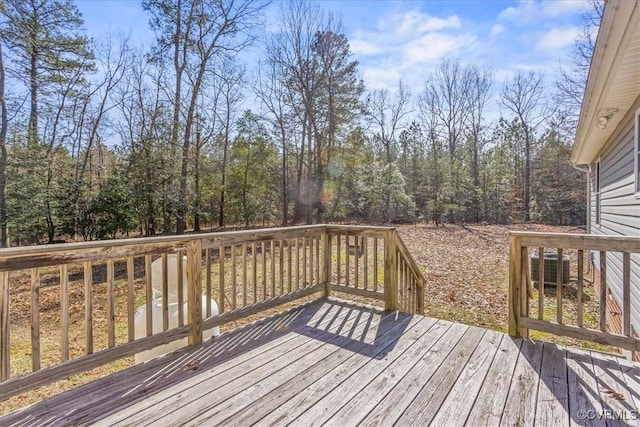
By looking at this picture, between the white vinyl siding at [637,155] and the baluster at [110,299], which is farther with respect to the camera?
the white vinyl siding at [637,155]

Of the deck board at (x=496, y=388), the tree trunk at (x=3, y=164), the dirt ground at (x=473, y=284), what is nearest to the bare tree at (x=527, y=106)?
the dirt ground at (x=473, y=284)

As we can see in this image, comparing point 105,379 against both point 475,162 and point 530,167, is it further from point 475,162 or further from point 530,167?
point 530,167

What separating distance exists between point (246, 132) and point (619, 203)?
15.2 metres

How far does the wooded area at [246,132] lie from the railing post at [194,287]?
30.9 ft

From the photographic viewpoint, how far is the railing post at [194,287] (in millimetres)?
2799

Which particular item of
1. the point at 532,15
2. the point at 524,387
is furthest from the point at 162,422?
the point at 532,15

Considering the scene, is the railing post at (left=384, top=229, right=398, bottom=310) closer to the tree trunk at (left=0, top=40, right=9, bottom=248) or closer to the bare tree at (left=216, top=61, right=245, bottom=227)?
the tree trunk at (left=0, top=40, right=9, bottom=248)

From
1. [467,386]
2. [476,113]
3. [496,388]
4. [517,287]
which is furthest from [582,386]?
[476,113]

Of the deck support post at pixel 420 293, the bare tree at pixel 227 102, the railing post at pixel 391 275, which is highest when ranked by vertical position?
the bare tree at pixel 227 102

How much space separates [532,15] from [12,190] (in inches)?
510

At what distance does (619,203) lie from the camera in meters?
4.47

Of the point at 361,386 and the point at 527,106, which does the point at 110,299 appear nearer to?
the point at 361,386

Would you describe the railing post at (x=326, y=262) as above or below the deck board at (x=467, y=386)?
above

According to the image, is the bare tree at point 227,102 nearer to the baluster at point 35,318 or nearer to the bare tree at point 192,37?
the bare tree at point 192,37
